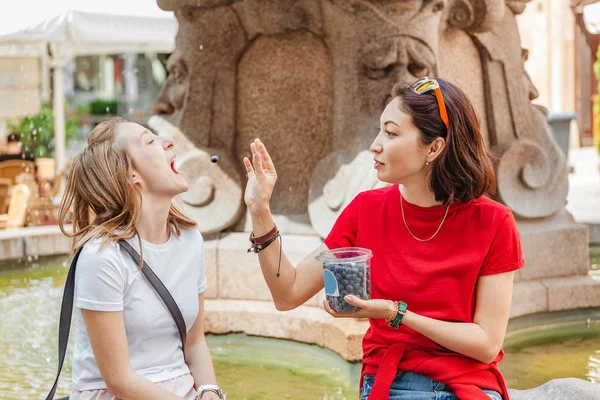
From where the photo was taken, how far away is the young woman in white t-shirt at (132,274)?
7.07 ft

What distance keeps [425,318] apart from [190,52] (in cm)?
348

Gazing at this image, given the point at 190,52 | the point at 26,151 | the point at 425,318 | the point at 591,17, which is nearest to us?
the point at 425,318

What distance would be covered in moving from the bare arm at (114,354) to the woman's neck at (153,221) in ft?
0.85

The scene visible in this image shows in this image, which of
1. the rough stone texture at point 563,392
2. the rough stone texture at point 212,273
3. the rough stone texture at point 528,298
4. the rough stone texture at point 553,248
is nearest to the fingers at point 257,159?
the rough stone texture at point 563,392

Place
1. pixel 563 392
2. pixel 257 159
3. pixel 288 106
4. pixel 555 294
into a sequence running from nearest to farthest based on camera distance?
pixel 257 159 → pixel 563 392 → pixel 555 294 → pixel 288 106

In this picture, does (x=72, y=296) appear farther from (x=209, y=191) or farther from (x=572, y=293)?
(x=572, y=293)

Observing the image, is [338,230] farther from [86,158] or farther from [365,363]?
[86,158]

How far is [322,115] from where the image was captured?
17.3ft

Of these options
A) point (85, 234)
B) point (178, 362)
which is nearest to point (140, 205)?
point (85, 234)

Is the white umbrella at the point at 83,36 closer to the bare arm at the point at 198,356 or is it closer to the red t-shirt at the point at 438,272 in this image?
the bare arm at the point at 198,356

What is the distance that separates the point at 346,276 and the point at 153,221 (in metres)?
0.57

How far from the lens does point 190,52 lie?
5.33 m

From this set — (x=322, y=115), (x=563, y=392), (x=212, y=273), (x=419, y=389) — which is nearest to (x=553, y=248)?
(x=322, y=115)

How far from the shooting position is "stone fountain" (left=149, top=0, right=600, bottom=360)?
4.82 meters
